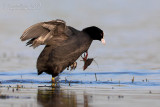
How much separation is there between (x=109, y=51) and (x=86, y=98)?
40.3 feet

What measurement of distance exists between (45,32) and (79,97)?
3024mm

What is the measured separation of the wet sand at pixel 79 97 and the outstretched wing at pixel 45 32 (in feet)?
4.88

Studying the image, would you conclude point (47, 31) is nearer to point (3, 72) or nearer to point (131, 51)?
point (3, 72)

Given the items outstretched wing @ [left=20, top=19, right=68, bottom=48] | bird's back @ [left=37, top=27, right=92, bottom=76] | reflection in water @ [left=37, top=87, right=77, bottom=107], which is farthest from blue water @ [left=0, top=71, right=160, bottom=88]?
reflection in water @ [left=37, top=87, right=77, bottom=107]

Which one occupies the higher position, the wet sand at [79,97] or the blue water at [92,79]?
the blue water at [92,79]

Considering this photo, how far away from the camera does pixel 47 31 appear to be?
1036 cm


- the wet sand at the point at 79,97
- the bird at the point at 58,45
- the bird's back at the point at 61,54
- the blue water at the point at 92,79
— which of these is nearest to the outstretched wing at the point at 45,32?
the bird at the point at 58,45

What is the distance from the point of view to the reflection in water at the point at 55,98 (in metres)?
6.70

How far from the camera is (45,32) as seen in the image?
10.3 m

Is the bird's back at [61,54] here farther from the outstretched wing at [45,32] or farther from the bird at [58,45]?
the outstretched wing at [45,32]

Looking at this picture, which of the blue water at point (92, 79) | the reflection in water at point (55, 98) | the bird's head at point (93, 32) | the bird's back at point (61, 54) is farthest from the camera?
the bird's head at point (93, 32)

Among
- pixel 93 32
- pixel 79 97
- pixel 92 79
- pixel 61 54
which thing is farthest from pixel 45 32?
pixel 79 97

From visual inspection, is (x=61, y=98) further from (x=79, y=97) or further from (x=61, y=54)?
(x=61, y=54)

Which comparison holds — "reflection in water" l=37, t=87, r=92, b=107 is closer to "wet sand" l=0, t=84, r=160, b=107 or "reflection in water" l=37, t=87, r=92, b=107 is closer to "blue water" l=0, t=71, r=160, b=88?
"wet sand" l=0, t=84, r=160, b=107
